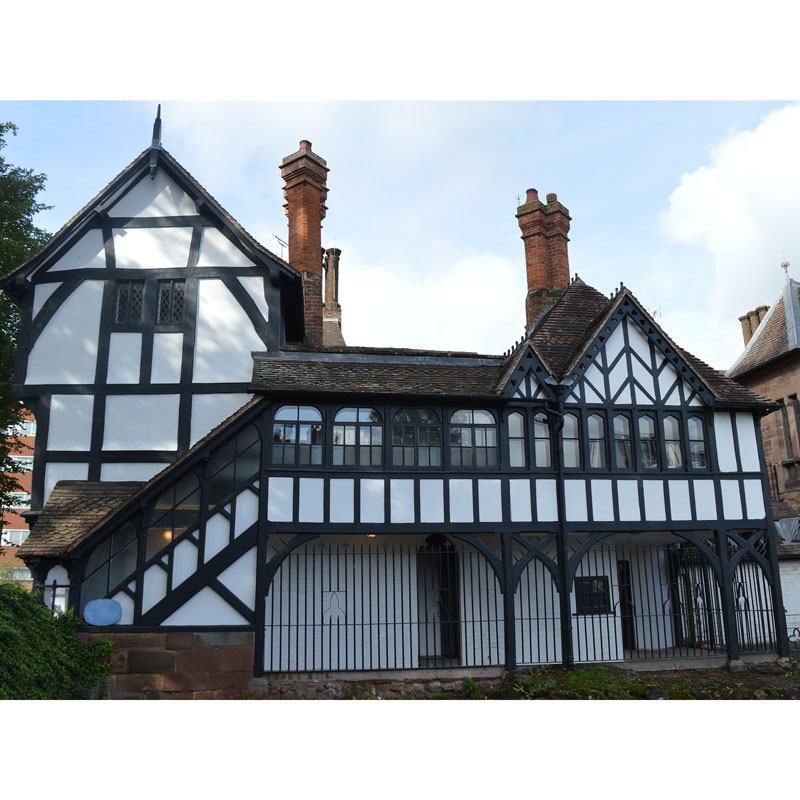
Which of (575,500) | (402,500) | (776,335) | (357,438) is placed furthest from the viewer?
(776,335)

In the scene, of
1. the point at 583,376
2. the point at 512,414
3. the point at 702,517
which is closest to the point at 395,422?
the point at 512,414

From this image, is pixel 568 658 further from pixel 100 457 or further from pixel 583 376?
pixel 100 457

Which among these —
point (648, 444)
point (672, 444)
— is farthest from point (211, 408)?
point (672, 444)

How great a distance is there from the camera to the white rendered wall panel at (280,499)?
11969mm

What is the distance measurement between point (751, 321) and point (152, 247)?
21.6 meters

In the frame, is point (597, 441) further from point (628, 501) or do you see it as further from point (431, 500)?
point (431, 500)

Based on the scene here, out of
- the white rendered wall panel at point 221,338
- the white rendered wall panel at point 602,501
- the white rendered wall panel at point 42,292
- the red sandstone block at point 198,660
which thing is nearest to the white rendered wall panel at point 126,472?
the white rendered wall panel at point 221,338

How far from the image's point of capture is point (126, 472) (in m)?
12.8

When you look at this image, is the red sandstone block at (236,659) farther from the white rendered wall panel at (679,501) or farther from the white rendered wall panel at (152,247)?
the white rendered wall panel at (679,501)

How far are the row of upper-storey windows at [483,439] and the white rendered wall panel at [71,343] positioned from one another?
4186 mm

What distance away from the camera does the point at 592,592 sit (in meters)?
14.2

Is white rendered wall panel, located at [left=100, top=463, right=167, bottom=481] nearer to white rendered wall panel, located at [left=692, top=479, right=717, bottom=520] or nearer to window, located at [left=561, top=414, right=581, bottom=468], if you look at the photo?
window, located at [left=561, top=414, right=581, bottom=468]

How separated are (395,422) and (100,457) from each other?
18.8ft

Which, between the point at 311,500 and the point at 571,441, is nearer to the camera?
the point at 311,500
